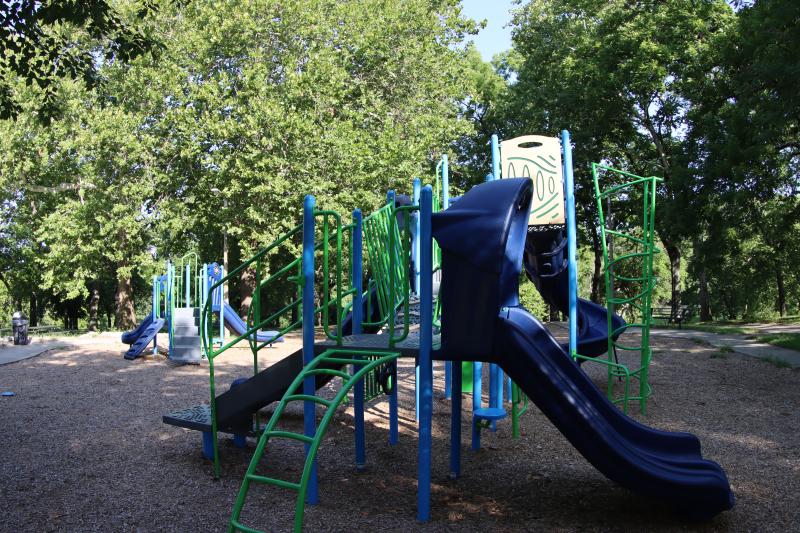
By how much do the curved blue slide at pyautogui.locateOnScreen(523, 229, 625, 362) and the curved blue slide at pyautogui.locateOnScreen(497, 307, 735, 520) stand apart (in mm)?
3864

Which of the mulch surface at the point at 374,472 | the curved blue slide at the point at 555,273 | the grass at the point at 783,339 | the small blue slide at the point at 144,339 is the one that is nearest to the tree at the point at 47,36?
the mulch surface at the point at 374,472

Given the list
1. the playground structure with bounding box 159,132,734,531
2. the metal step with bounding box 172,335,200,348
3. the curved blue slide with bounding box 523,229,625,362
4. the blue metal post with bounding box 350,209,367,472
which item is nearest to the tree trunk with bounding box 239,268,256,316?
the metal step with bounding box 172,335,200,348

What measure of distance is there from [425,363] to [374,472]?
1586mm

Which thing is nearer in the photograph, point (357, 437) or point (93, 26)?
point (357, 437)

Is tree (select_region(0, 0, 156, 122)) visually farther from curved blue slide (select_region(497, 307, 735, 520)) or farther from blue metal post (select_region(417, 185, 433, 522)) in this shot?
curved blue slide (select_region(497, 307, 735, 520))

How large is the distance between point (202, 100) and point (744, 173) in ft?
52.3

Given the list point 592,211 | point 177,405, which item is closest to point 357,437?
point 177,405

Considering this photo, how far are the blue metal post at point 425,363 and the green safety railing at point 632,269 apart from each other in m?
2.62

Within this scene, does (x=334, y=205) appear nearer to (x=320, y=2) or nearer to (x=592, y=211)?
(x=320, y=2)

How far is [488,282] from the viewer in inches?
178

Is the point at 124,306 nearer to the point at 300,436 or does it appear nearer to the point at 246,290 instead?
the point at 246,290

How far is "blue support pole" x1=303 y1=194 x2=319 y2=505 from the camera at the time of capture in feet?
16.1

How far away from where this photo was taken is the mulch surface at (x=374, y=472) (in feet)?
14.9

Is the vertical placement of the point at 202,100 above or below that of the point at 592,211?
above
